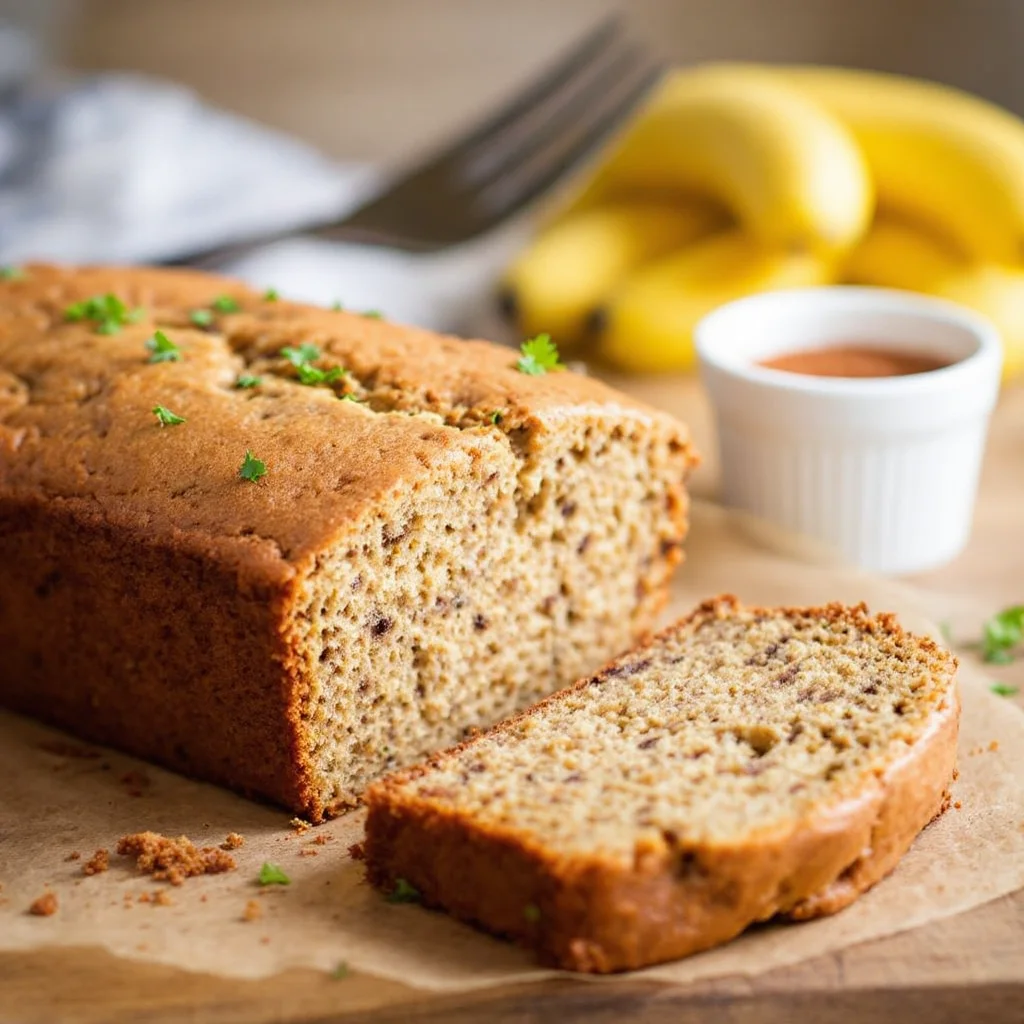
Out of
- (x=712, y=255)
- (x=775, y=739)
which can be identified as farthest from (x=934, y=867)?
(x=712, y=255)

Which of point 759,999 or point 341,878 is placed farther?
point 341,878

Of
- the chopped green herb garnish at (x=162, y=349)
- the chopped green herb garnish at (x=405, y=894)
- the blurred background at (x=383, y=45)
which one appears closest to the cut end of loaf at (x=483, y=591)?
the chopped green herb garnish at (x=405, y=894)

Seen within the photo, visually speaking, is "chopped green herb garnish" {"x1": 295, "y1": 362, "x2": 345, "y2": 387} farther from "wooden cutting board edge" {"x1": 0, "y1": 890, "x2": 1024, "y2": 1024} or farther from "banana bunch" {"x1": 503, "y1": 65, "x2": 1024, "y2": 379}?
"banana bunch" {"x1": 503, "y1": 65, "x2": 1024, "y2": 379}

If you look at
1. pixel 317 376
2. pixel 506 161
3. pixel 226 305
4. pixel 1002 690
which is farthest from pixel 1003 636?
pixel 506 161

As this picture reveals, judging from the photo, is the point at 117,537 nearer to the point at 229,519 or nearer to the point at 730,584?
the point at 229,519

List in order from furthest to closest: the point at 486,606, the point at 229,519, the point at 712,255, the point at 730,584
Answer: the point at 712,255, the point at 730,584, the point at 486,606, the point at 229,519

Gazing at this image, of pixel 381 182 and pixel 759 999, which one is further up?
pixel 381 182

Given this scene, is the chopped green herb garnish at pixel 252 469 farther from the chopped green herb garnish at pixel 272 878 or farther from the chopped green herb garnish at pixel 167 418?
the chopped green herb garnish at pixel 272 878
